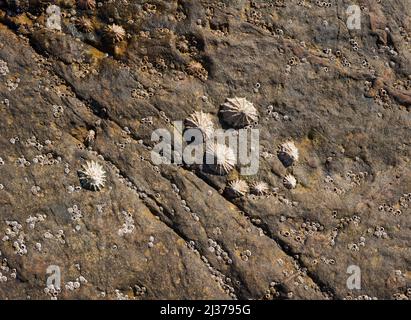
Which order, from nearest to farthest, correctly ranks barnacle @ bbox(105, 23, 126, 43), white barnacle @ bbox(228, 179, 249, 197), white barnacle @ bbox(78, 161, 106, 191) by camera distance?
white barnacle @ bbox(78, 161, 106, 191), white barnacle @ bbox(228, 179, 249, 197), barnacle @ bbox(105, 23, 126, 43)

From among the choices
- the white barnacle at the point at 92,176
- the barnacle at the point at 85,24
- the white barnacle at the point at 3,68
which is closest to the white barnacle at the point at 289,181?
the white barnacle at the point at 92,176

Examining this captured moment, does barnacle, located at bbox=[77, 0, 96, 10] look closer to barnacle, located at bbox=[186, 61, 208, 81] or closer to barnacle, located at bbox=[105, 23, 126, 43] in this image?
barnacle, located at bbox=[105, 23, 126, 43]

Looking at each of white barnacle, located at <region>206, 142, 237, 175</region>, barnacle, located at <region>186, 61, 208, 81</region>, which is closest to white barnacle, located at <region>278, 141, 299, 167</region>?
white barnacle, located at <region>206, 142, 237, 175</region>

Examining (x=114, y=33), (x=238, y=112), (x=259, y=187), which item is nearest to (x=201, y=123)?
(x=238, y=112)

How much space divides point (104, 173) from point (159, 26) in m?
2.18

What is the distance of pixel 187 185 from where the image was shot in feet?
21.9

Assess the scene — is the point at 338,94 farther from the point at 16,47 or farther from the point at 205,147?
the point at 16,47

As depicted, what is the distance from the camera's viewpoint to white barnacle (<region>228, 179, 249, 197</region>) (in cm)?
670

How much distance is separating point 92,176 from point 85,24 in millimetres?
2107

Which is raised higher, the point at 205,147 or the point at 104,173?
the point at 205,147

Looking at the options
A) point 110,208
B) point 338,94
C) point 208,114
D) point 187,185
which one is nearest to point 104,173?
point 110,208

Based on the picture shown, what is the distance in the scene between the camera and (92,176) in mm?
6418

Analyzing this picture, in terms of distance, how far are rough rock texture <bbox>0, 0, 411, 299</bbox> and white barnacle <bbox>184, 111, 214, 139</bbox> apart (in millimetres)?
122

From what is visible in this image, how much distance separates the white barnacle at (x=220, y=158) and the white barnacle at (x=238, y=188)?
0.18 metres
